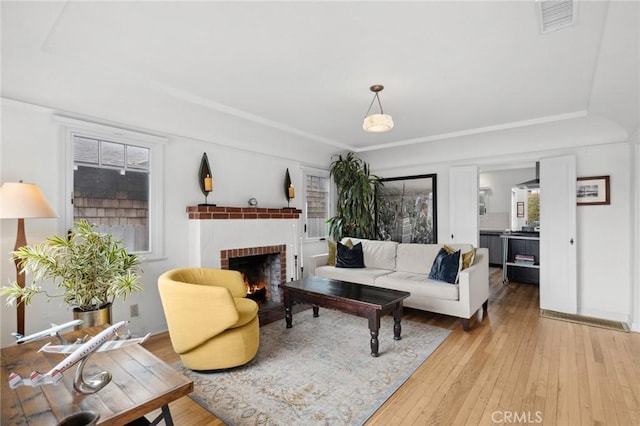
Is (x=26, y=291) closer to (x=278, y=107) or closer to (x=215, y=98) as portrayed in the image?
(x=215, y=98)

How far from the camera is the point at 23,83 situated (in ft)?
7.84

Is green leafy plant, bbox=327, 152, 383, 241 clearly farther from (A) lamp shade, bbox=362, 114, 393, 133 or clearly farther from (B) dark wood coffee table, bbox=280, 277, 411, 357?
(A) lamp shade, bbox=362, 114, 393, 133

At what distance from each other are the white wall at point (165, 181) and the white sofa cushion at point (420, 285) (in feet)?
6.66

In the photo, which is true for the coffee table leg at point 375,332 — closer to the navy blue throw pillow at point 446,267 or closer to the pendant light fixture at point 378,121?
the navy blue throw pillow at point 446,267

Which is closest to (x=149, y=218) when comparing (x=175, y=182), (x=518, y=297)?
(x=175, y=182)

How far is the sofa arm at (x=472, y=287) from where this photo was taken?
10.9 ft

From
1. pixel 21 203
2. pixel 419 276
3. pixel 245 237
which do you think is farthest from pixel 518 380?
pixel 21 203

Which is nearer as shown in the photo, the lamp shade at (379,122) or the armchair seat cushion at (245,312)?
the armchair seat cushion at (245,312)

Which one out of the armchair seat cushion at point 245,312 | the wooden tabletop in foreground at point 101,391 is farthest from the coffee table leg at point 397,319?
the wooden tabletop in foreground at point 101,391

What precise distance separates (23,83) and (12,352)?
203 centimetres

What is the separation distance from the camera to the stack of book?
5617mm

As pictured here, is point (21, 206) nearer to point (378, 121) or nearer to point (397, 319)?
point (378, 121)

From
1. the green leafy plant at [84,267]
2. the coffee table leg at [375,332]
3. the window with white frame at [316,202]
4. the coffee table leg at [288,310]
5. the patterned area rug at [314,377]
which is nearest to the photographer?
the patterned area rug at [314,377]

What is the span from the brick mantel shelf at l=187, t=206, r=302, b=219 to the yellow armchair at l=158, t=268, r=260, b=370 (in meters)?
1.13
